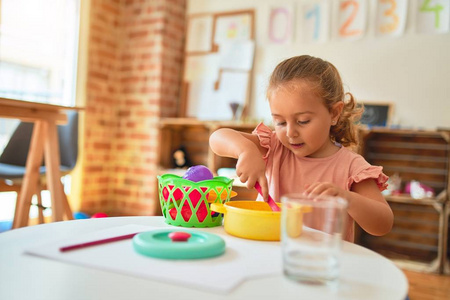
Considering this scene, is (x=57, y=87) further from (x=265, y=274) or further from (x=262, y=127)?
(x=265, y=274)

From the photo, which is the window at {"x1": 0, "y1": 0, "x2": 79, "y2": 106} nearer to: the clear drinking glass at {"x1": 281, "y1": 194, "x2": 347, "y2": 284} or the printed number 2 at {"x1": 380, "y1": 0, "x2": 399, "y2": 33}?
the printed number 2 at {"x1": 380, "y1": 0, "x2": 399, "y2": 33}

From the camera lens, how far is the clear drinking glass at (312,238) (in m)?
0.50

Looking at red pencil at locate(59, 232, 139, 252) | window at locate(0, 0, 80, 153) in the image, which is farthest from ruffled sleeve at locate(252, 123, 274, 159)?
window at locate(0, 0, 80, 153)

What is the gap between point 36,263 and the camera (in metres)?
0.54

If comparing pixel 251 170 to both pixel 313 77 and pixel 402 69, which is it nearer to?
pixel 313 77

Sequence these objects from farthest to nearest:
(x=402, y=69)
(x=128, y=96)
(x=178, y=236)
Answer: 1. (x=128, y=96)
2. (x=402, y=69)
3. (x=178, y=236)

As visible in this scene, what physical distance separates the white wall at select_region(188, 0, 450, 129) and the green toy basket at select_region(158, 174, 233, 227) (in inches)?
71.5

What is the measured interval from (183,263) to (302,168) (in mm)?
686

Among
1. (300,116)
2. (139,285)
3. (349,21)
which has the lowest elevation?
(139,285)

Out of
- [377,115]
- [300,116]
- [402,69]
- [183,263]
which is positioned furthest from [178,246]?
[402,69]

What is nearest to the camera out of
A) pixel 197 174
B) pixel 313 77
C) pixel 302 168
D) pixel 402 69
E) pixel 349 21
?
pixel 197 174

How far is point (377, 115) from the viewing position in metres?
2.79

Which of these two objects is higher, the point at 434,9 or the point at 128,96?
the point at 434,9

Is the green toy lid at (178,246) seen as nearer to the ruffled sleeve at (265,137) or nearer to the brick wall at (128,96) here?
the ruffled sleeve at (265,137)
